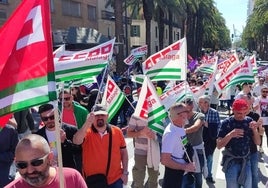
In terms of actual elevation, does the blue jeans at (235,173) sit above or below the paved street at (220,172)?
above

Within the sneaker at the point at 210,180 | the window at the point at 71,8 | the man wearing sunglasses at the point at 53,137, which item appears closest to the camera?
the man wearing sunglasses at the point at 53,137

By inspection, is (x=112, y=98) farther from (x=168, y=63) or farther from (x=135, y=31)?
(x=135, y=31)

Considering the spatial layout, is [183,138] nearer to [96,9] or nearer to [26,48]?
[26,48]

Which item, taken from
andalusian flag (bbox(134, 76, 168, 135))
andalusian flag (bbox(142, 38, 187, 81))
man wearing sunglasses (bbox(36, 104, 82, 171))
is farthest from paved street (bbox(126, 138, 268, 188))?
man wearing sunglasses (bbox(36, 104, 82, 171))

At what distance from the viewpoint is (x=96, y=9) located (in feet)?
158

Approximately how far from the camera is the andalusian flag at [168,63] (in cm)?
712

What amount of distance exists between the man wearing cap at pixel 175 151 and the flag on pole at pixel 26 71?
6.52ft

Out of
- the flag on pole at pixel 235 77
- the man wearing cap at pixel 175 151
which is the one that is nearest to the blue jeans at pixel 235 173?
the man wearing cap at pixel 175 151

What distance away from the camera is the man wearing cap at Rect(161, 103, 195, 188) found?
15.8 ft

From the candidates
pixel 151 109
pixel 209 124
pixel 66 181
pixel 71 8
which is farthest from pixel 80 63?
pixel 71 8

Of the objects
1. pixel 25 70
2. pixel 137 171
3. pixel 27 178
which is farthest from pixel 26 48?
pixel 137 171

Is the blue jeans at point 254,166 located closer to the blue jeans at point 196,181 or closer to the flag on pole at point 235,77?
the blue jeans at point 196,181

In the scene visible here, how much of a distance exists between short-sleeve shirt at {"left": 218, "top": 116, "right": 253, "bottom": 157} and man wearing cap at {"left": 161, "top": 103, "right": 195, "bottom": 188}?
0.65 meters

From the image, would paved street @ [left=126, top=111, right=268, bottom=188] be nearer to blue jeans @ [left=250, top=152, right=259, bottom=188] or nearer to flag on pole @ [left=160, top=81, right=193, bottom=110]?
blue jeans @ [left=250, top=152, right=259, bottom=188]
